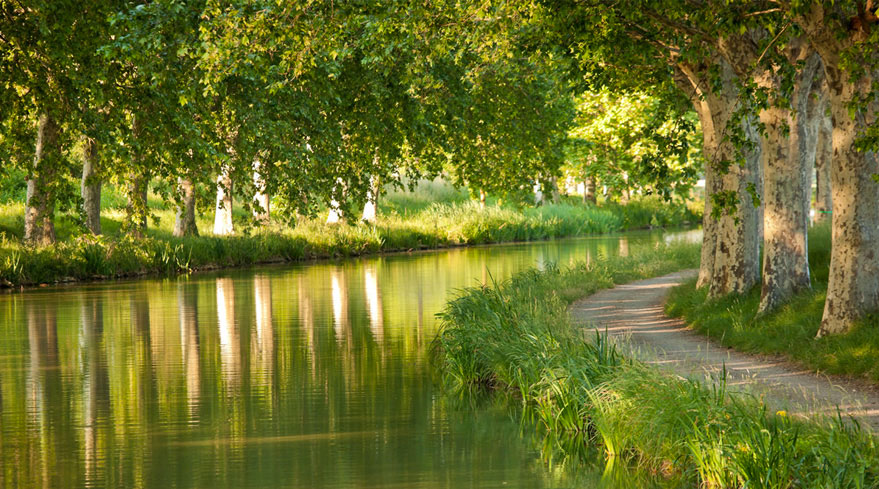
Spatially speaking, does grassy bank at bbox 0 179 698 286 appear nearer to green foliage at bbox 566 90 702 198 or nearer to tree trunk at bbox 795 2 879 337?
green foliage at bbox 566 90 702 198

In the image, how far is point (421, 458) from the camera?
11.2 meters

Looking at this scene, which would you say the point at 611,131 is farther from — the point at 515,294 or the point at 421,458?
the point at 421,458

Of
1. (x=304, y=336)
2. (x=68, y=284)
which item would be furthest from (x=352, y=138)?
(x=68, y=284)

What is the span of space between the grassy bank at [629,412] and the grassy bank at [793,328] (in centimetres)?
205

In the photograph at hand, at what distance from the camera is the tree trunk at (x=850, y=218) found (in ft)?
45.7

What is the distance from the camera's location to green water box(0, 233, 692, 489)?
10672 mm

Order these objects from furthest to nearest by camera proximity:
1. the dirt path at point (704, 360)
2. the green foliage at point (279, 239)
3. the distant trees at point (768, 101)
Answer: the green foliage at point (279, 239) < the distant trees at point (768, 101) < the dirt path at point (704, 360)

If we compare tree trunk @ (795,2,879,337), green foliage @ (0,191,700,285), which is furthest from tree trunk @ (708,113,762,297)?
green foliage @ (0,191,700,285)

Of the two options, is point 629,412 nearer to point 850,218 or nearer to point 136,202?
point 850,218

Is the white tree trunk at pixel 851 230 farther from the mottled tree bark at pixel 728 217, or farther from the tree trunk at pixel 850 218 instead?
the mottled tree bark at pixel 728 217

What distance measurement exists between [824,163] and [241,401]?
23.3 m

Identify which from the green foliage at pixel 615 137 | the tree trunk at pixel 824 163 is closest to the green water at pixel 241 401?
the tree trunk at pixel 824 163

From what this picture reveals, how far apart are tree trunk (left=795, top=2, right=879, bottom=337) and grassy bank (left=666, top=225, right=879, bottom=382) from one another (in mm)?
297

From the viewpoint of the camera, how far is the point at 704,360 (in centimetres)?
1438
